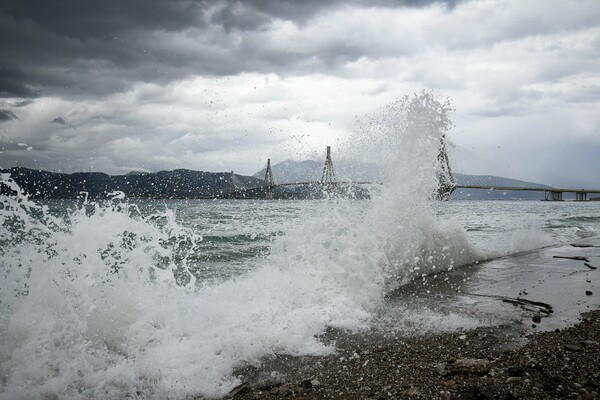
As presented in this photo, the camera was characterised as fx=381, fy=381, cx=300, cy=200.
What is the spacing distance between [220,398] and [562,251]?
12830 millimetres

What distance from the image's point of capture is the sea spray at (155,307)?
13.5 ft

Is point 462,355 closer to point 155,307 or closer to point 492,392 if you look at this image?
point 492,392

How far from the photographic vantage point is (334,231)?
8953 mm

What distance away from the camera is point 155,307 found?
17.8 ft

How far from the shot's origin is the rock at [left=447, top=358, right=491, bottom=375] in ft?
12.3

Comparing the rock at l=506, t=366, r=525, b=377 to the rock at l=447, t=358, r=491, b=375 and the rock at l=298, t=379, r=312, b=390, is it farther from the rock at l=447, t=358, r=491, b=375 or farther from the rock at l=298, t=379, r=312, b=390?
the rock at l=298, t=379, r=312, b=390

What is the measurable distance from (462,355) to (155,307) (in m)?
4.06

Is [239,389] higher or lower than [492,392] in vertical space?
lower

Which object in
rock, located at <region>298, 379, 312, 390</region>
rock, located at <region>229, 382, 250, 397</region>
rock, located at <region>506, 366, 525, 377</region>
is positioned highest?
rock, located at <region>506, 366, 525, 377</region>

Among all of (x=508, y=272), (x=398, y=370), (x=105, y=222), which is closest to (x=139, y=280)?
(x=105, y=222)

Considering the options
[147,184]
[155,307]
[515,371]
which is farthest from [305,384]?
[147,184]

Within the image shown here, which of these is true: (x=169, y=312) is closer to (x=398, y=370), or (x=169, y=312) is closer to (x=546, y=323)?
(x=398, y=370)

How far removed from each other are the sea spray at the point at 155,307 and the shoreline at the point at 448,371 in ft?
1.52

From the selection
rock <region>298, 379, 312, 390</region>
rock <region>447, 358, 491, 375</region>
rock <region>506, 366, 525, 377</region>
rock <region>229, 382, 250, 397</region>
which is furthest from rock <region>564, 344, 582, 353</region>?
rock <region>229, 382, 250, 397</region>
